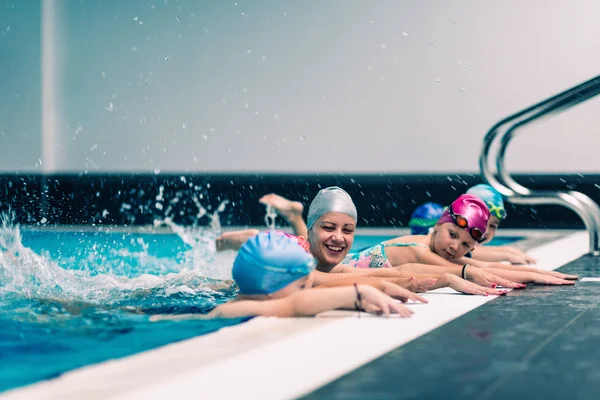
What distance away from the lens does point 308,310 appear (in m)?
3.55

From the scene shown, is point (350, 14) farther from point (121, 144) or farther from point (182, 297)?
point (182, 297)

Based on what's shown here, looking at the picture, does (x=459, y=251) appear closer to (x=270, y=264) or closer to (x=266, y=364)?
(x=270, y=264)

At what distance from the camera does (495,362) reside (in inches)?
105

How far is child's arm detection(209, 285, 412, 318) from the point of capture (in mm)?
3520

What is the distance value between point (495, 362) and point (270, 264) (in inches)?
47.0

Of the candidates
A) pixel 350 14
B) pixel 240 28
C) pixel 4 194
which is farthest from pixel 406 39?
pixel 4 194

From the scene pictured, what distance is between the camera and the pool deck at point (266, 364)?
7.47ft

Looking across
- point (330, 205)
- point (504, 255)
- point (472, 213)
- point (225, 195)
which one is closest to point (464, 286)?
point (472, 213)

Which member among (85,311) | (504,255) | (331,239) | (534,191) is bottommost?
(85,311)

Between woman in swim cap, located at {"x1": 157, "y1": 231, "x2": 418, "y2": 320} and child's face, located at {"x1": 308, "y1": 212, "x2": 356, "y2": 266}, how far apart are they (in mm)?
710

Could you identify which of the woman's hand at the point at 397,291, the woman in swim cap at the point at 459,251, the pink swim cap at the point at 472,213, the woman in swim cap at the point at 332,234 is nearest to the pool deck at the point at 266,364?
the woman's hand at the point at 397,291

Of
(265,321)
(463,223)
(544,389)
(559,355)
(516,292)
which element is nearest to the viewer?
(544,389)

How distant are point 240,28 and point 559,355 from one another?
11590mm

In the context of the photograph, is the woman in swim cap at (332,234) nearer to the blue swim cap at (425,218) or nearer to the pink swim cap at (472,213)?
the pink swim cap at (472,213)
